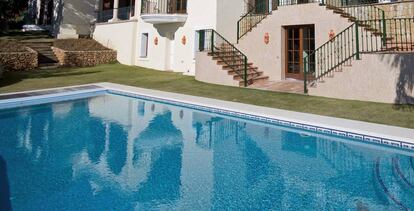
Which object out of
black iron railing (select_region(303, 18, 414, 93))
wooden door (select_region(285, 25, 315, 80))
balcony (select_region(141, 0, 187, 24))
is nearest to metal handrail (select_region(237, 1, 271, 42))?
wooden door (select_region(285, 25, 315, 80))

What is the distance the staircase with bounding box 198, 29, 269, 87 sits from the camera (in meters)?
16.9

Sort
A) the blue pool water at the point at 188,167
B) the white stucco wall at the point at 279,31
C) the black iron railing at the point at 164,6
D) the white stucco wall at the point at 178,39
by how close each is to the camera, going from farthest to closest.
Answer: the black iron railing at the point at 164,6 < the white stucco wall at the point at 178,39 < the white stucco wall at the point at 279,31 < the blue pool water at the point at 188,167

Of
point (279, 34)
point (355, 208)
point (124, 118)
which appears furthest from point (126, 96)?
point (355, 208)

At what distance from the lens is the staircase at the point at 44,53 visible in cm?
2480

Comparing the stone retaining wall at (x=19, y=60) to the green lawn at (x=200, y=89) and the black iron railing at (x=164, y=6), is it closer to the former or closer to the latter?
the green lawn at (x=200, y=89)

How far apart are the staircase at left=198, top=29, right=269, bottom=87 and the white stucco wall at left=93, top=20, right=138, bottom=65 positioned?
8.26m

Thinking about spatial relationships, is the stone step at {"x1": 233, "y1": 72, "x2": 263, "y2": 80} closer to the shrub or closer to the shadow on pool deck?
the shadow on pool deck

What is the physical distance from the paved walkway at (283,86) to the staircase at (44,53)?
16.6 m

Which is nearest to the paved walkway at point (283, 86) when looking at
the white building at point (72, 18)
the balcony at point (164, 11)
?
the balcony at point (164, 11)

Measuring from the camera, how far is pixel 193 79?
752 inches

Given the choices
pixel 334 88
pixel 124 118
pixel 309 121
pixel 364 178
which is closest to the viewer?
pixel 364 178

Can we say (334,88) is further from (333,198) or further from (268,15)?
(333,198)

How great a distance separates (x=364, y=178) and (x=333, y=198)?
54.1 inches

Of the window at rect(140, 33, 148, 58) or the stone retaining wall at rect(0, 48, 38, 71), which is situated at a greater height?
the window at rect(140, 33, 148, 58)
